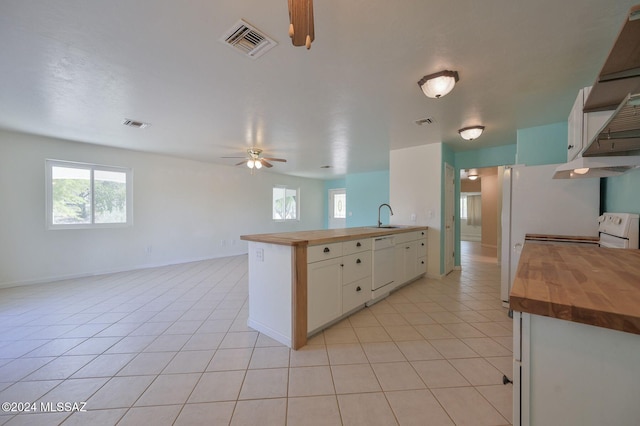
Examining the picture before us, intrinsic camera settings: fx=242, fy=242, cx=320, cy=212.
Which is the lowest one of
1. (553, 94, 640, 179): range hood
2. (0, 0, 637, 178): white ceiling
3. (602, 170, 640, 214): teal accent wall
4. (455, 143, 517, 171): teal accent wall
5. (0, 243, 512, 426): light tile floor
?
(0, 243, 512, 426): light tile floor

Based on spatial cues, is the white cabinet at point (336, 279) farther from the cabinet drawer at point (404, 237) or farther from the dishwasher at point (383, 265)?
the cabinet drawer at point (404, 237)

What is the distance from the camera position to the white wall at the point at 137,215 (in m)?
3.89

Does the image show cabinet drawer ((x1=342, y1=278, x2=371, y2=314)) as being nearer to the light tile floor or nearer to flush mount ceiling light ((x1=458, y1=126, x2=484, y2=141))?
the light tile floor

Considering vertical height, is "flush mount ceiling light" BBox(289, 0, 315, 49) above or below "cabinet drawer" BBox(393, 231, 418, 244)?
above

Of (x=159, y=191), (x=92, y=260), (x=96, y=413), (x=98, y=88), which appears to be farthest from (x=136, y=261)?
(x=96, y=413)

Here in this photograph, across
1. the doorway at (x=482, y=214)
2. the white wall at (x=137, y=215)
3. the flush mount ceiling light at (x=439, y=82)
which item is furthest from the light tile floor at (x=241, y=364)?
the doorway at (x=482, y=214)

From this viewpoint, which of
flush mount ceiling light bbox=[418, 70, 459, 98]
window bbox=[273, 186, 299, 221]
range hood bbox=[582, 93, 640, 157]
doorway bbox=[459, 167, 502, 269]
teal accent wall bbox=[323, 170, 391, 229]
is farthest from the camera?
window bbox=[273, 186, 299, 221]

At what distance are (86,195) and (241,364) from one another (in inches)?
191

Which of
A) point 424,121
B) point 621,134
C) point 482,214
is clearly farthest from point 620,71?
point 482,214

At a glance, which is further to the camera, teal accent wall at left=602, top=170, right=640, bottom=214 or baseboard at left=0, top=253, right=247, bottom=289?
baseboard at left=0, top=253, right=247, bottom=289

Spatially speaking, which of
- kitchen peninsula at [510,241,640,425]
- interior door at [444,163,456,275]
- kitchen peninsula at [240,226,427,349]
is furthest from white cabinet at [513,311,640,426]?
interior door at [444,163,456,275]

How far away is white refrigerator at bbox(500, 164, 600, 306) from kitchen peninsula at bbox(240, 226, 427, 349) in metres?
1.55

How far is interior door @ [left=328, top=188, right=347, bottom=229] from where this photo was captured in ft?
31.0

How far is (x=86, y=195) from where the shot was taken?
4.55 meters
